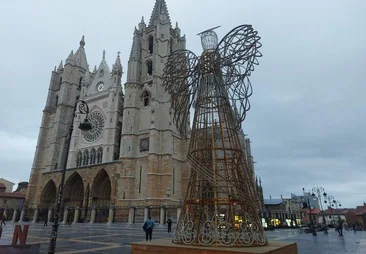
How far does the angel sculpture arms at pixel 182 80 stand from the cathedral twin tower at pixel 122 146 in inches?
856

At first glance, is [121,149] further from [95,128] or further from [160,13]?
[160,13]

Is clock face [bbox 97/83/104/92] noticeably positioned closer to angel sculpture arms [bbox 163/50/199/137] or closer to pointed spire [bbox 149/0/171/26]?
pointed spire [bbox 149/0/171/26]

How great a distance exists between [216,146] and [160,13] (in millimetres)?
39766

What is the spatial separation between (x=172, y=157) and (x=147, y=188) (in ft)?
16.8

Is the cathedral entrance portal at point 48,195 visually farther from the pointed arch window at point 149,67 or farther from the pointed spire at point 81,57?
the pointed spire at point 81,57

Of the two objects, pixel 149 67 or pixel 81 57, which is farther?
pixel 81 57

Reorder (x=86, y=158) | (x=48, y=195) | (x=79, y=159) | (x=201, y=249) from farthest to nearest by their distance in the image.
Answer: (x=48, y=195) → (x=79, y=159) → (x=86, y=158) → (x=201, y=249)

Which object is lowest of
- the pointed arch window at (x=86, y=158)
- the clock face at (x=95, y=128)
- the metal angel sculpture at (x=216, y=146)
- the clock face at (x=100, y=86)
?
the metal angel sculpture at (x=216, y=146)

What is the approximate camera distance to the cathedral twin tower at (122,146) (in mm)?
30219

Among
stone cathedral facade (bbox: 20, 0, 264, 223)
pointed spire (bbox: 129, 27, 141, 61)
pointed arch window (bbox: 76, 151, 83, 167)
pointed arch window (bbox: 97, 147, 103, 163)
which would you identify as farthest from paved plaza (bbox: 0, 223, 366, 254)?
pointed spire (bbox: 129, 27, 141, 61)

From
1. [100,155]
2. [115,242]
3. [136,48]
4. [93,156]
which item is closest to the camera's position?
[115,242]

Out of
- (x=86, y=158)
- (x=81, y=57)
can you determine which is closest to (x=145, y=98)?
(x=86, y=158)

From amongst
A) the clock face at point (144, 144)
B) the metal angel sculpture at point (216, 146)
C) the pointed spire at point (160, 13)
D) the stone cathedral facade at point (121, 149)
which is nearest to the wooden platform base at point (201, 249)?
the metal angel sculpture at point (216, 146)

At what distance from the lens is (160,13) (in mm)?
41000
